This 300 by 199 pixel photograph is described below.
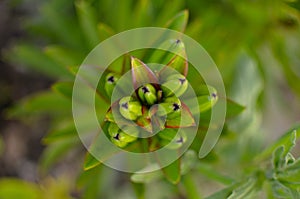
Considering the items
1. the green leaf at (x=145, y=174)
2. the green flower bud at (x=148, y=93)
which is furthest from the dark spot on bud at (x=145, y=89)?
the green leaf at (x=145, y=174)

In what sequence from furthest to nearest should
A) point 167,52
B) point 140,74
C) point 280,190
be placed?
point 280,190 < point 167,52 < point 140,74

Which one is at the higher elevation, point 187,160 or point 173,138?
point 173,138

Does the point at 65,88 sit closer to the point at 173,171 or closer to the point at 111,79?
the point at 111,79

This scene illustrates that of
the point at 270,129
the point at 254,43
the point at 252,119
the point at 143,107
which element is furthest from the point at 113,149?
the point at 270,129

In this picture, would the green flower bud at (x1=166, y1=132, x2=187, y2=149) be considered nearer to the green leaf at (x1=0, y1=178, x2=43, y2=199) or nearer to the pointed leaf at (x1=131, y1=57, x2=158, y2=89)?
the pointed leaf at (x1=131, y1=57, x2=158, y2=89)

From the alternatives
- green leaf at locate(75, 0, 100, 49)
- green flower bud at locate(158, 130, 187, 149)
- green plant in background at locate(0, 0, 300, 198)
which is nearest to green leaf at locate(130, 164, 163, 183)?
green plant in background at locate(0, 0, 300, 198)

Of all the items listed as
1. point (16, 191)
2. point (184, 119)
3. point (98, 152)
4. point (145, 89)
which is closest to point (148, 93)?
point (145, 89)
